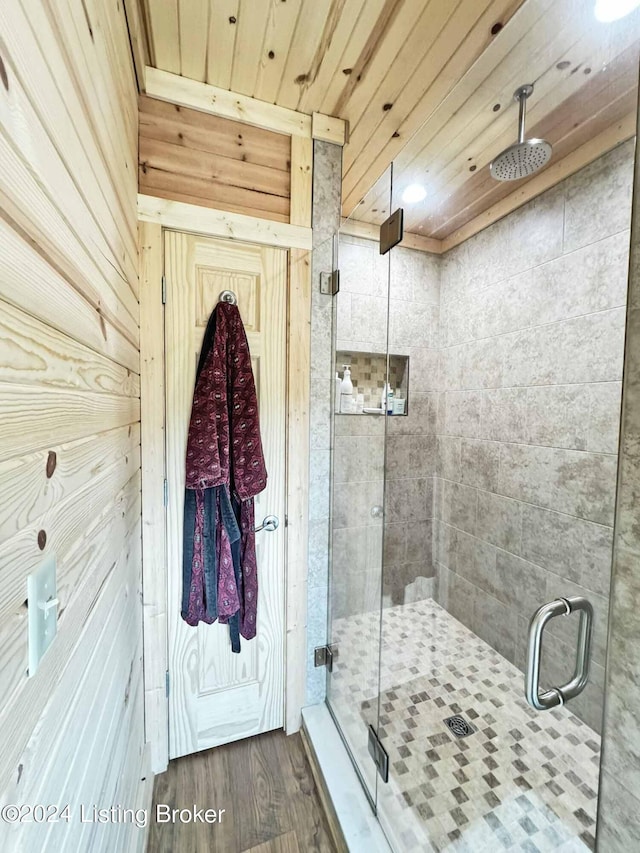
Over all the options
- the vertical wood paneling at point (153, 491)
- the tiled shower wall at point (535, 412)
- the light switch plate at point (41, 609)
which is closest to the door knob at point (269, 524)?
the vertical wood paneling at point (153, 491)

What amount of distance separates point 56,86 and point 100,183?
0.91 ft

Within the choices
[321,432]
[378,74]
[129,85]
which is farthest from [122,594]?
[378,74]

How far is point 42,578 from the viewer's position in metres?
0.48

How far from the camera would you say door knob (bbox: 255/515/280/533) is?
58.6 inches

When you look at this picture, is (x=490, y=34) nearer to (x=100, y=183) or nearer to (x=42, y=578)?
(x=100, y=183)

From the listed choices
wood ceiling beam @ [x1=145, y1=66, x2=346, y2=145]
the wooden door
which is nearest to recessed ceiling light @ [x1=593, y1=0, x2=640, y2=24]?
wood ceiling beam @ [x1=145, y1=66, x2=346, y2=145]

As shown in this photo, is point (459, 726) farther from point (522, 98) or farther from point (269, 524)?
point (522, 98)

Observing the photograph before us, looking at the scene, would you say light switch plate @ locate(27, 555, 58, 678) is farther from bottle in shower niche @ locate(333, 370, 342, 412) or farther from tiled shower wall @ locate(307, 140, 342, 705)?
bottle in shower niche @ locate(333, 370, 342, 412)

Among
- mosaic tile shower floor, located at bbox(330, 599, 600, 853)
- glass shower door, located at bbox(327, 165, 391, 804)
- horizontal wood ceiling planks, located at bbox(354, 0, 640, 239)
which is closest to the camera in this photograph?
horizontal wood ceiling planks, located at bbox(354, 0, 640, 239)

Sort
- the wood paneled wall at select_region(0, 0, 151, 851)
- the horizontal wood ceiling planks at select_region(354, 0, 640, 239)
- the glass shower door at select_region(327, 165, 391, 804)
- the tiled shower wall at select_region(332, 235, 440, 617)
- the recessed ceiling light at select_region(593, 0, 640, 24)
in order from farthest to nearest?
the tiled shower wall at select_region(332, 235, 440, 617)
the glass shower door at select_region(327, 165, 391, 804)
the horizontal wood ceiling planks at select_region(354, 0, 640, 239)
the recessed ceiling light at select_region(593, 0, 640, 24)
the wood paneled wall at select_region(0, 0, 151, 851)

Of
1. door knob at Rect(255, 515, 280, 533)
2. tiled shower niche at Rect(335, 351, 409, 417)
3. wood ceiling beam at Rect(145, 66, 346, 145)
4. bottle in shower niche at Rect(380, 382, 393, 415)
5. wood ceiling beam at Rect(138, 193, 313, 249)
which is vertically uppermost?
wood ceiling beam at Rect(145, 66, 346, 145)

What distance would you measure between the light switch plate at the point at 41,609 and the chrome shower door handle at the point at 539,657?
0.81 metres

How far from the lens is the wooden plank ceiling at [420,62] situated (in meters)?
1.07

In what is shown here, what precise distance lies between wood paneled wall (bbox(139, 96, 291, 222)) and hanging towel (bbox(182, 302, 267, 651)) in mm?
483
